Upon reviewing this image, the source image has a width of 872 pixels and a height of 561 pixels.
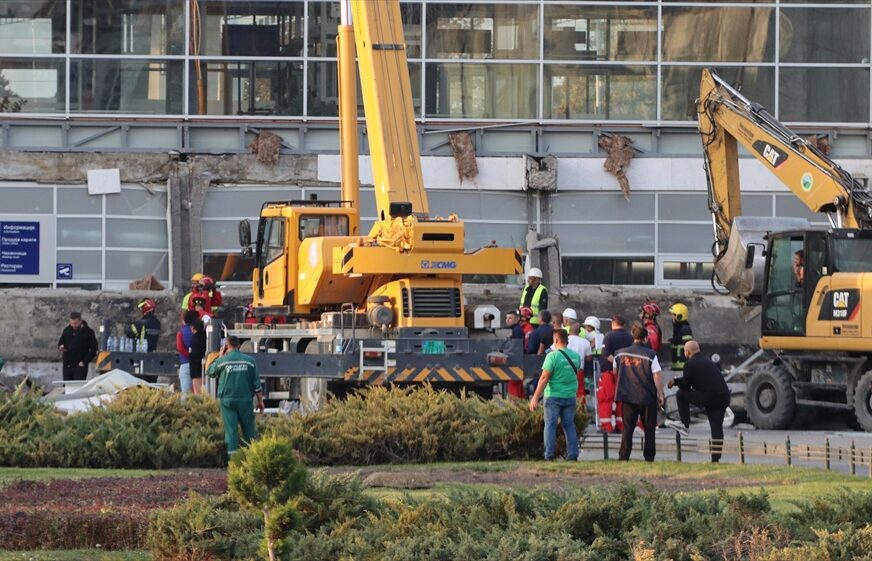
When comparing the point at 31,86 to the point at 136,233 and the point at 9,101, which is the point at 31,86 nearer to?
the point at 9,101

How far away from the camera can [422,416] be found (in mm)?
18875

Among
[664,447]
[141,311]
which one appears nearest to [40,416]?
[664,447]

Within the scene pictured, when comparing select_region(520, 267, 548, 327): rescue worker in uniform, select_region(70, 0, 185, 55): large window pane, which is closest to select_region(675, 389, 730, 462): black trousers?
select_region(520, 267, 548, 327): rescue worker in uniform

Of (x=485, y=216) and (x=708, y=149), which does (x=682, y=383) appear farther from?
(x=485, y=216)

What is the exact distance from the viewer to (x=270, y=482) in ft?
32.3

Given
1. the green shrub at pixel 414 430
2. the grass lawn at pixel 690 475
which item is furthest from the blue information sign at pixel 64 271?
the grass lawn at pixel 690 475

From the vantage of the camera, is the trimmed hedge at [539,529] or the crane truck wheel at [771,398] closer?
the trimmed hedge at [539,529]

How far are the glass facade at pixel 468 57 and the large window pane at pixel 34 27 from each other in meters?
0.03

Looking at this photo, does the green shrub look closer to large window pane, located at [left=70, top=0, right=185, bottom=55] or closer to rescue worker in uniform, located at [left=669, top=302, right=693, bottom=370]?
rescue worker in uniform, located at [left=669, top=302, right=693, bottom=370]

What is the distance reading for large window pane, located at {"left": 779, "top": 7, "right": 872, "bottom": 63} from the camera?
35438mm

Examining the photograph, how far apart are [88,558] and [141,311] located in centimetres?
1984

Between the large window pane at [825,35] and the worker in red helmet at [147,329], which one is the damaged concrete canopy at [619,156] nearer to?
the large window pane at [825,35]

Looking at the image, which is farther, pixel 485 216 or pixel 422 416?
pixel 485 216

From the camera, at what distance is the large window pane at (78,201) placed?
34.0m
